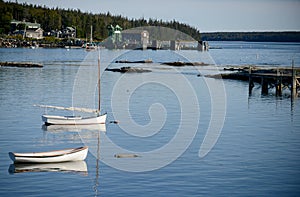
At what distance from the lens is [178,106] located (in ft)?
199

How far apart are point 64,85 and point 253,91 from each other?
26.7m

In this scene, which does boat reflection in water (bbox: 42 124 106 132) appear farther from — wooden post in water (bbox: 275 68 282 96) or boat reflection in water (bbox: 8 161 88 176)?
wooden post in water (bbox: 275 68 282 96)

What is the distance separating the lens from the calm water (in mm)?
30391

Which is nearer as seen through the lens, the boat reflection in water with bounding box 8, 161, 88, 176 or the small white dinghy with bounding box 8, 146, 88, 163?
the boat reflection in water with bounding box 8, 161, 88, 176

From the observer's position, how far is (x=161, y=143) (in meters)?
41.0

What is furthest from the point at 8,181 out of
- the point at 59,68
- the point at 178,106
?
the point at 59,68

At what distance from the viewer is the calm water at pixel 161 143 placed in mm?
30391

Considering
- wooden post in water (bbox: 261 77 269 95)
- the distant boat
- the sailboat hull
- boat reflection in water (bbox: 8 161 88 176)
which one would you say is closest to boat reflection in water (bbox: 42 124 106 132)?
the distant boat

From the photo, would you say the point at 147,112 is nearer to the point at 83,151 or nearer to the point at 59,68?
the point at 83,151

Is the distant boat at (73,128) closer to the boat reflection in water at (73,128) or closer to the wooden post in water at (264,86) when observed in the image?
the boat reflection in water at (73,128)

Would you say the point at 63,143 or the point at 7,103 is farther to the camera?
the point at 7,103

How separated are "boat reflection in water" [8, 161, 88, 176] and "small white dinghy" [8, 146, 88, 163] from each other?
0.23 m

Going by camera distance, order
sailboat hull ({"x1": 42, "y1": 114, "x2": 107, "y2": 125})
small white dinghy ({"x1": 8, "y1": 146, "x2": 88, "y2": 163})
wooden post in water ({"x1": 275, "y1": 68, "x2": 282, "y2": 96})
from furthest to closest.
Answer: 1. wooden post in water ({"x1": 275, "y1": 68, "x2": 282, "y2": 96})
2. sailboat hull ({"x1": 42, "y1": 114, "x2": 107, "y2": 125})
3. small white dinghy ({"x1": 8, "y1": 146, "x2": 88, "y2": 163})

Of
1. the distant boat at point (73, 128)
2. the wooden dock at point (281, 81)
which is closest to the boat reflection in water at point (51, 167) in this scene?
the distant boat at point (73, 128)
